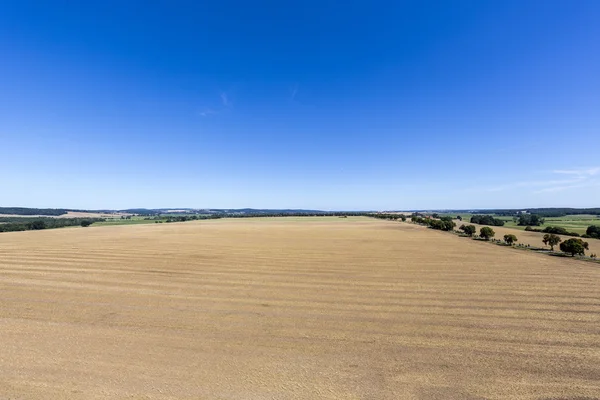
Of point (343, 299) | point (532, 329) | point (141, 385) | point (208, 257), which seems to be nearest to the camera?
point (141, 385)

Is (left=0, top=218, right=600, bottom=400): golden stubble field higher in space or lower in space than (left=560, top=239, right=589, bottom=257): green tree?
lower

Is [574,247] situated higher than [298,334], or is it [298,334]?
[574,247]

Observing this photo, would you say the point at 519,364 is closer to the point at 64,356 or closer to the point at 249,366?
the point at 249,366

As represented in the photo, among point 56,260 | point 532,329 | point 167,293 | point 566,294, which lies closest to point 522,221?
point 566,294

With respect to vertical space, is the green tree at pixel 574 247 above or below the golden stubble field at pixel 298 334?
above

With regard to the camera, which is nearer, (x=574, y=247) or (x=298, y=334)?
(x=298, y=334)

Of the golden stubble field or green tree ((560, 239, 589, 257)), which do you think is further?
green tree ((560, 239, 589, 257))

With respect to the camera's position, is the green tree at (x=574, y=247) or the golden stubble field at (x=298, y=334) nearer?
the golden stubble field at (x=298, y=334)

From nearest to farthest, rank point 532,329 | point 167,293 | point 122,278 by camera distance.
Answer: point 532,329 < point 167,293 < point 122,278
